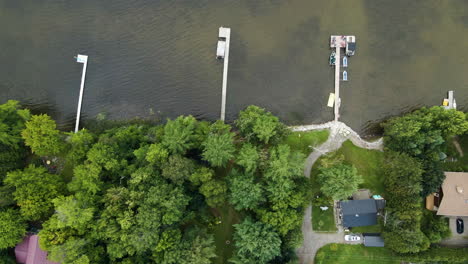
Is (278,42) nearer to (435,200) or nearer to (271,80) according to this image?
(271,80)

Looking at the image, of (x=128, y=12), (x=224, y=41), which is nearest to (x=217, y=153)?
(x=224, y=41)

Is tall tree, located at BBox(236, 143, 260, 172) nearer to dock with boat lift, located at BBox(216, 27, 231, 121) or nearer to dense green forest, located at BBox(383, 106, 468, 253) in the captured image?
dock with boat lift, located at BBox(216, 27, 231, 121)

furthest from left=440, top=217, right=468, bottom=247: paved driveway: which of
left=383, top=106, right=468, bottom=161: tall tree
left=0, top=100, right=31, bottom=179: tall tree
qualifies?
left=0, top=100, right=31, bottom=179: tall tree

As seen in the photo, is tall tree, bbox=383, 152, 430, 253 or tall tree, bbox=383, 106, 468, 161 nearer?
tall tree, bbox=383, 152, 430, 253

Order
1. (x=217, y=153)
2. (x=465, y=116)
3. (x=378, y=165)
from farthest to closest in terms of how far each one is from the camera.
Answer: (x=378, y=165) < (x=465, y=116) < (x=217, y=153)

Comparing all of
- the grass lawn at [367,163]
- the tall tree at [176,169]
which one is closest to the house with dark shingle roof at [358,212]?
the grass lawn at [367,163]

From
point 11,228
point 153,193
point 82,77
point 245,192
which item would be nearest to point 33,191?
point 11,228
